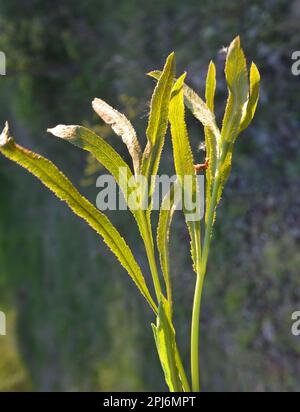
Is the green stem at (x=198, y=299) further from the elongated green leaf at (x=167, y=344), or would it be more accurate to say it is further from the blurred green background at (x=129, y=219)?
the blurred green background at (x=129, y=219)

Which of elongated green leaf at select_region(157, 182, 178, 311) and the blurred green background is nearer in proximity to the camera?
elongated green leaf at select_region(157, 182, 178, 311)

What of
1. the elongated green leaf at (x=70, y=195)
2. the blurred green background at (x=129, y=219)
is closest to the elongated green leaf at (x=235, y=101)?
the elongated green leaf at (x=70, y=195)

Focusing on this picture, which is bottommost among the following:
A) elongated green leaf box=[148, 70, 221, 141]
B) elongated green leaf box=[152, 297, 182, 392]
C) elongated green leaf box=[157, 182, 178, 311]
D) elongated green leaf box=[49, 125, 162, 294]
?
elongated green leaf box=[152, 297, 182, 392]

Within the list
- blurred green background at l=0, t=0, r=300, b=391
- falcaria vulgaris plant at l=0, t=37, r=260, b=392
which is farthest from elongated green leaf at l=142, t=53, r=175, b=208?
blurred green background at l=0, t=0, r=300, b=391

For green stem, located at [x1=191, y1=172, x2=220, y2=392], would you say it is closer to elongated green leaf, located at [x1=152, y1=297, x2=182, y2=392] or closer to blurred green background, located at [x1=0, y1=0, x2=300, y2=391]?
elongated green leaf, located at [x1=152, y1=297, x2=182, y2=392]

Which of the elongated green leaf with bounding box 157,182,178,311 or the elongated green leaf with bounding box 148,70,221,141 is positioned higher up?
the elongated green leaf with bounding box 148,70,221,141

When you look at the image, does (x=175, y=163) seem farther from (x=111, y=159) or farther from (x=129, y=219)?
(x=129, y=219)


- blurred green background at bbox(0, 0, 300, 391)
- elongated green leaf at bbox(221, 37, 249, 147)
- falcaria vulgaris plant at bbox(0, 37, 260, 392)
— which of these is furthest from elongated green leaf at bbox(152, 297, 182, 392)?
blurred green background at bbox(0, 0, 300, 391)

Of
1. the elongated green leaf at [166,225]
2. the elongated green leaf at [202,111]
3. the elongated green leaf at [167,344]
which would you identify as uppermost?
the elongated green leaf at [202,111]
